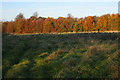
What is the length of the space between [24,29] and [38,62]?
65.0ft

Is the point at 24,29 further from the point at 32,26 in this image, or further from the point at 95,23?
the point at 95,23

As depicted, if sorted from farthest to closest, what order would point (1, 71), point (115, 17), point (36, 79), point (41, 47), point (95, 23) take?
point (95, 23)
point (115, 17)
point (41, 47)
point (1, 71)
point (36, 79)

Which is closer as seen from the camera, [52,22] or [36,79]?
[36,79]

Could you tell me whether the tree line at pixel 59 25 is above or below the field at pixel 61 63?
above

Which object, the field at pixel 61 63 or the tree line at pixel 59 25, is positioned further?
the tree line at pixel 59 25

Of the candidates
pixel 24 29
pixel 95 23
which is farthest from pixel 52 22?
pixel 95 23

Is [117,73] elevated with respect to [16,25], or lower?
lower

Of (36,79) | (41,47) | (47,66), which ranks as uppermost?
(41,47)

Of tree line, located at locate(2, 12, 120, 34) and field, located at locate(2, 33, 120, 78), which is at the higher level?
tree line, located at locate(2, 12, 120, 34)

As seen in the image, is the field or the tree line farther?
the tree line

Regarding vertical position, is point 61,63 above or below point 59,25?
below

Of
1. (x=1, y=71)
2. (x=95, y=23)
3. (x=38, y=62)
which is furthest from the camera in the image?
(x=95, y=23)

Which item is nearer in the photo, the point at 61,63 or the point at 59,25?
the point at 61,63

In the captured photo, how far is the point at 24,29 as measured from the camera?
24.2m
